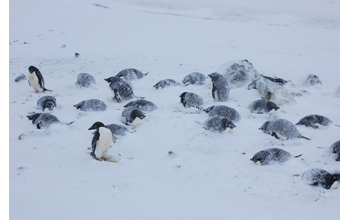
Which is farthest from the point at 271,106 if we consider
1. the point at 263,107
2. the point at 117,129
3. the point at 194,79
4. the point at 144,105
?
the point at 117,129


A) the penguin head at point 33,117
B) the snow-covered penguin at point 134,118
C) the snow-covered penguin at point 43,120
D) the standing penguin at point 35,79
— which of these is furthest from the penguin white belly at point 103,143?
the standing penguin at point 35,79

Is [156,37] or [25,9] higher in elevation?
[25,9]

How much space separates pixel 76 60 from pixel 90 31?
2.70m

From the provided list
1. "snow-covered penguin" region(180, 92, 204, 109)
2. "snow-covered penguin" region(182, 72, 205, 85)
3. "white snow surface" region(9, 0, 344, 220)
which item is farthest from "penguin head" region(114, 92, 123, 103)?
"snow-covered penguin" region(182, 72, 205, 85)

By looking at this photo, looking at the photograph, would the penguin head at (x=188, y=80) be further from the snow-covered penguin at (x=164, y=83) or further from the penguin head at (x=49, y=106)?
the penguin head at (x=49, y=106)

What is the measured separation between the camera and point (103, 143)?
10.9 feet

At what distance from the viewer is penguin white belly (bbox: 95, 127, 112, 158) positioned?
3.32m

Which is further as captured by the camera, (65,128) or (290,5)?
(290,5)

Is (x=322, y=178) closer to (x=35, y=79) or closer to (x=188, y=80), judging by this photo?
(x=188, y=80)

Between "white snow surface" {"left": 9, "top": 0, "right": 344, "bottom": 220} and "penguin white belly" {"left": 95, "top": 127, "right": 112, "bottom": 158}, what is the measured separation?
135 mm

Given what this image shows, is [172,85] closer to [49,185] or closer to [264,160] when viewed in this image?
[264,160]

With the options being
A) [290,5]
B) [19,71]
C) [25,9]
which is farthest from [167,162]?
[290,5]

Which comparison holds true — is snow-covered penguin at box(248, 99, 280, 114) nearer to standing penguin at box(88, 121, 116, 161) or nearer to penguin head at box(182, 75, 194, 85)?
penguin head at box(182, 75, 194, 85)

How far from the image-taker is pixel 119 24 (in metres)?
10.7
